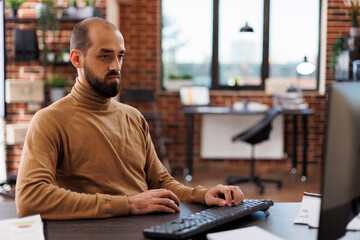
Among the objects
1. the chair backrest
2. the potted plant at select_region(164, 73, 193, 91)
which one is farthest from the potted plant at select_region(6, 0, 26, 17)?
the chair backrest

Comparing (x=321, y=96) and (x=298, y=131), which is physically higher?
(x=321, y=96)

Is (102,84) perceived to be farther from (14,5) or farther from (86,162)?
(14,5)

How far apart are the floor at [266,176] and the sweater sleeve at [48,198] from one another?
9.95ft

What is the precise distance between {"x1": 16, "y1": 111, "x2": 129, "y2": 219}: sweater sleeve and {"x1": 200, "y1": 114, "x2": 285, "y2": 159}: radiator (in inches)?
185

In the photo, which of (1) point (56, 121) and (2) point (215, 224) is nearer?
(2) point (215, 224)

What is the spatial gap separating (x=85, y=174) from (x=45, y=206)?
25 cm

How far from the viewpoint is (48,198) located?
4.44 ft

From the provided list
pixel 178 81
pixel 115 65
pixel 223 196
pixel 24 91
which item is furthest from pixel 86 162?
pixel 178 81

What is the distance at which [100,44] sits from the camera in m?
1.62

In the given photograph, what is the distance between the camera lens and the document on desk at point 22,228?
3.82 ft

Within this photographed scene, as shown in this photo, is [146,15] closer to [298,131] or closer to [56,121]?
[298,131]

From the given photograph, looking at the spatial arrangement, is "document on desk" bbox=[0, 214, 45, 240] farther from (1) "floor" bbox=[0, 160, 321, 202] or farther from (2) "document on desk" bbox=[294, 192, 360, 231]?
(1) "floor" bbox=[0, 160, 321, 202]

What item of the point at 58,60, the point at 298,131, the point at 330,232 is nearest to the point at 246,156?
the point at 298,131

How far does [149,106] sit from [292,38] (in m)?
2.16
